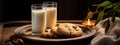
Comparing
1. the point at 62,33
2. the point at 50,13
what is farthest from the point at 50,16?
the point at 62,33

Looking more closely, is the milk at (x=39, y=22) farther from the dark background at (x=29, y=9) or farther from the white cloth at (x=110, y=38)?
the dark background at (x=29, y=9)

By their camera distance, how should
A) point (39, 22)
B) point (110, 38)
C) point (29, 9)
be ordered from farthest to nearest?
point (29, 9), point (39, 22), point (110, 38)

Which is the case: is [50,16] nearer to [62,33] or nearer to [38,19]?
[38,19]

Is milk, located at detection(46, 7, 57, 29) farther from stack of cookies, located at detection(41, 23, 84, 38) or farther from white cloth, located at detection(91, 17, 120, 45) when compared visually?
white cloth, located at detection(91, 17, 120, 45)

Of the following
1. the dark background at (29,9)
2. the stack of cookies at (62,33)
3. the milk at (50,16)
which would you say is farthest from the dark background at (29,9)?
the stack of cookies at (62,33)

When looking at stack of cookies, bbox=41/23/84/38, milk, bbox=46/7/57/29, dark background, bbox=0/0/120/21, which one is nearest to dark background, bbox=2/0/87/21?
dark background, bbox=0/0/120/21

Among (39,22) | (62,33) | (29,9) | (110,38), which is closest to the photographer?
(110,38)
